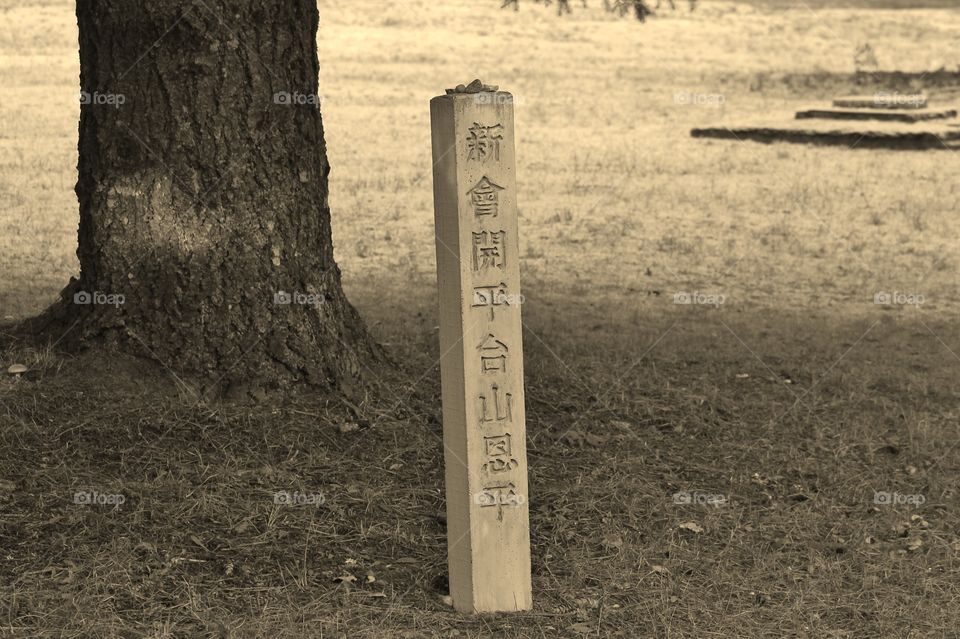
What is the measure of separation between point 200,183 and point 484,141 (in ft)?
5.50

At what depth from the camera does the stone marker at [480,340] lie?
3.47 metres

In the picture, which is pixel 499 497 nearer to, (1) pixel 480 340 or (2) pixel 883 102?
(1) pixel 480 340

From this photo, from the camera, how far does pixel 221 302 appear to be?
15.8 feet

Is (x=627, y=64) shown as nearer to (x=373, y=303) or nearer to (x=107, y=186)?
(x=373, y=303)

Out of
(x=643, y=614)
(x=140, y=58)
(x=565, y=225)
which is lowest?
(x=643, y=614)

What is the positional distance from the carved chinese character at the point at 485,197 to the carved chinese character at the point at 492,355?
1.15ft

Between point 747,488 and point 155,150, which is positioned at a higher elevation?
point 155,150

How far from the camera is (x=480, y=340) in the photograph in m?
3.55

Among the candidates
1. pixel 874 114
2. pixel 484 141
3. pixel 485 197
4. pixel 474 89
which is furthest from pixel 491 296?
pixel 874 114

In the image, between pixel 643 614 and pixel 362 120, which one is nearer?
pixel 643 614

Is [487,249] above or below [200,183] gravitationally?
below

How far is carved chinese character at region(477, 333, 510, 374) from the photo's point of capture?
356 centimetres

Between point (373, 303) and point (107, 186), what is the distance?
296 centimetres

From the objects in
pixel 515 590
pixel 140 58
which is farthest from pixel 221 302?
pixel 515 590
